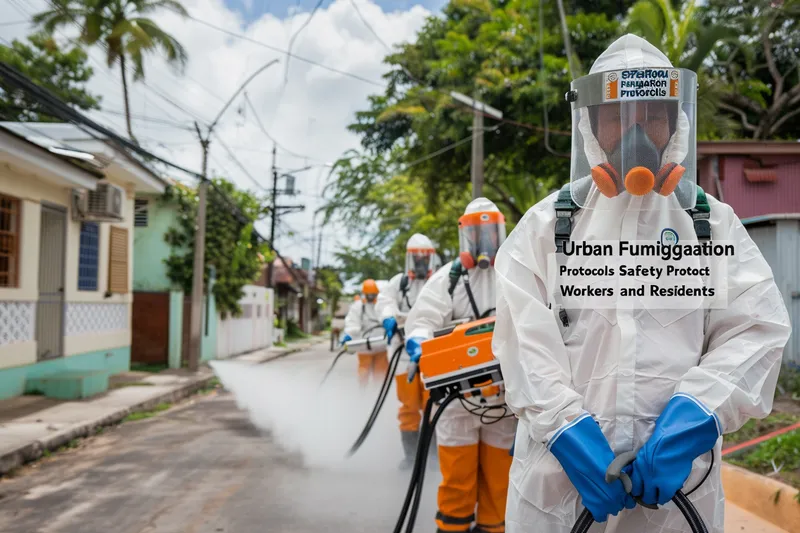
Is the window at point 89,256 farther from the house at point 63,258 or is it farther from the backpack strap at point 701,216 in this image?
the backpack strap at point 701,216

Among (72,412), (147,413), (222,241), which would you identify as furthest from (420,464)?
(222,241)

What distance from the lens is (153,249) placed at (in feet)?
63.0

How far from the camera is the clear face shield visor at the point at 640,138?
7.38 feet

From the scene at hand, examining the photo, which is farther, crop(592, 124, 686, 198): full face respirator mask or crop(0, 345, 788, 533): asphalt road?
crop(0, 345, 788, 533): asphalt road

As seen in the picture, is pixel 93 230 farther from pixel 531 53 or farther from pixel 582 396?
pixel 582 396

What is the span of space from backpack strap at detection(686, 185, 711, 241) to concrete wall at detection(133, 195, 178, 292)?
18.1 meters

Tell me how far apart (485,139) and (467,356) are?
551 inches

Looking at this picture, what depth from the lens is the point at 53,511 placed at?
5324mm

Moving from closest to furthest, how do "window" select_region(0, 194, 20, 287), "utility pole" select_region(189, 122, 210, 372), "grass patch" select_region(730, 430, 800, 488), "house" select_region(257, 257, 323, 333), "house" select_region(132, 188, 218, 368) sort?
"grass patch" select_region(730, 430, 800, 488)
"window" select_region(0, 194, 20, 287)
"utility pole" select_region(189, 122, 210, 372)
"house" select_region(132, 188, 218, 368)
"house" select_region(257, 257, 323, 333)

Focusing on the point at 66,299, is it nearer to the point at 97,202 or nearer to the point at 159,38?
the point at 97,202

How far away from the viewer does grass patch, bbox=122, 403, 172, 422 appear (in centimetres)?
1013

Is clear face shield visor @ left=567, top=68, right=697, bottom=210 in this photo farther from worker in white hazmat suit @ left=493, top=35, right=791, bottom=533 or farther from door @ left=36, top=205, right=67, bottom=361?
door @ left=36, top=205, right=67, bottom=361

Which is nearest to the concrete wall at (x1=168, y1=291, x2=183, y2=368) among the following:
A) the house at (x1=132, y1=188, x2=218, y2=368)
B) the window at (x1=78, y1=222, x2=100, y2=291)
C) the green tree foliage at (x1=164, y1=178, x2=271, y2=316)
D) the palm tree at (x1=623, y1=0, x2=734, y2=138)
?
the house at (x1=132, y1=188, x2=218, y2=368)

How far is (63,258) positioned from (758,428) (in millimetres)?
10792
